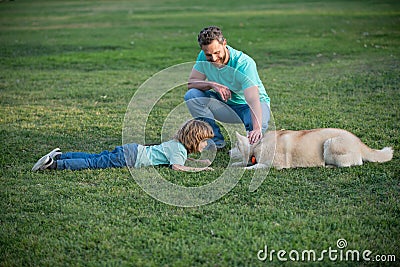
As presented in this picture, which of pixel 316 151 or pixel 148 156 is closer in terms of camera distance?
pixel 316 151

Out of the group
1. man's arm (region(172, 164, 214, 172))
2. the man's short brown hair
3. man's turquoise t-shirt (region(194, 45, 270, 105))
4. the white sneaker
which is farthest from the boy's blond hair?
the white sneaker

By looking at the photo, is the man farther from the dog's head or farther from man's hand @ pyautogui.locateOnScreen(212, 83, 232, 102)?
the dog's head

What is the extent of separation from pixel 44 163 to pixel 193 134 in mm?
1615

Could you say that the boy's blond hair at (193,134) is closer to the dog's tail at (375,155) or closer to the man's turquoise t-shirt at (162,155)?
the man's turquoise t-shirt at (162,155)

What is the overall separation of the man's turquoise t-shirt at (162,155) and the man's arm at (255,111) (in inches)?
30.0

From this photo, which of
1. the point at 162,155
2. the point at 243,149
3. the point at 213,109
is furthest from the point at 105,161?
the point at 213,109

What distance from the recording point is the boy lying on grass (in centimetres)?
568

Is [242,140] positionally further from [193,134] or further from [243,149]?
[193,134]

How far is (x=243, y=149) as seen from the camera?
5.85 metres

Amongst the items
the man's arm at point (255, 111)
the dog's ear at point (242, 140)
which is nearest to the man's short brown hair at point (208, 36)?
the man's arm at point (255, 111)

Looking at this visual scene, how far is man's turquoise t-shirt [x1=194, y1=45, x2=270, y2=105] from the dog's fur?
2.60 ft

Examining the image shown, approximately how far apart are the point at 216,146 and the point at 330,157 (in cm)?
150

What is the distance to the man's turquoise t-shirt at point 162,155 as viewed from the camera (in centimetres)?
569

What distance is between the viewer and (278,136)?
5.75m
